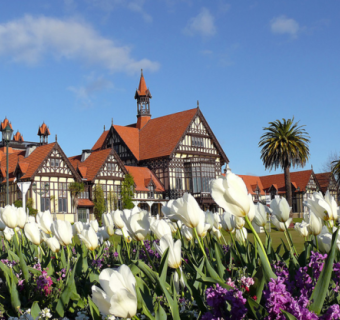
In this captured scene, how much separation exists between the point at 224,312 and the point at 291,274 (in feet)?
3.70

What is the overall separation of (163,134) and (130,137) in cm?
453

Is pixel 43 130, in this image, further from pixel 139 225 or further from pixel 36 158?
pixel 139 225

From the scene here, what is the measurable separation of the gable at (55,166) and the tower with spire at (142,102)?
56.4ft

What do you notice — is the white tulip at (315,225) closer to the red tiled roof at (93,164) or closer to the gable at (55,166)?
the gable at (55,166)

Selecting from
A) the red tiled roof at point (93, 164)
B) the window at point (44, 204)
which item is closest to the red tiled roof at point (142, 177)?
the red tiled roof at point (93, 164)

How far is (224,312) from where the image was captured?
1920 millimetres

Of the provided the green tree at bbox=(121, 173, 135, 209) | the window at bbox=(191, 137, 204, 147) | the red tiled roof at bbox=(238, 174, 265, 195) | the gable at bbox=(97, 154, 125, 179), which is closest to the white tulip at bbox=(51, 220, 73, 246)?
the green tree at bbox=(121, 173, 135, 209)

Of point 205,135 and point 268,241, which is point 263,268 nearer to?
point 268,241

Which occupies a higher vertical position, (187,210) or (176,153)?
(176,153)

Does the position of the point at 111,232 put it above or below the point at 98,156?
below

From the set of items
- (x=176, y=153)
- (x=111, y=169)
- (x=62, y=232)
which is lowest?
(x=62, y=232)

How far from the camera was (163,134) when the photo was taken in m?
48.3

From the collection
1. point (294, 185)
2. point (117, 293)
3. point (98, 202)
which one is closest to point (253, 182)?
point (294, 185)

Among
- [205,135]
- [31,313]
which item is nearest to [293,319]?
[31,313]
